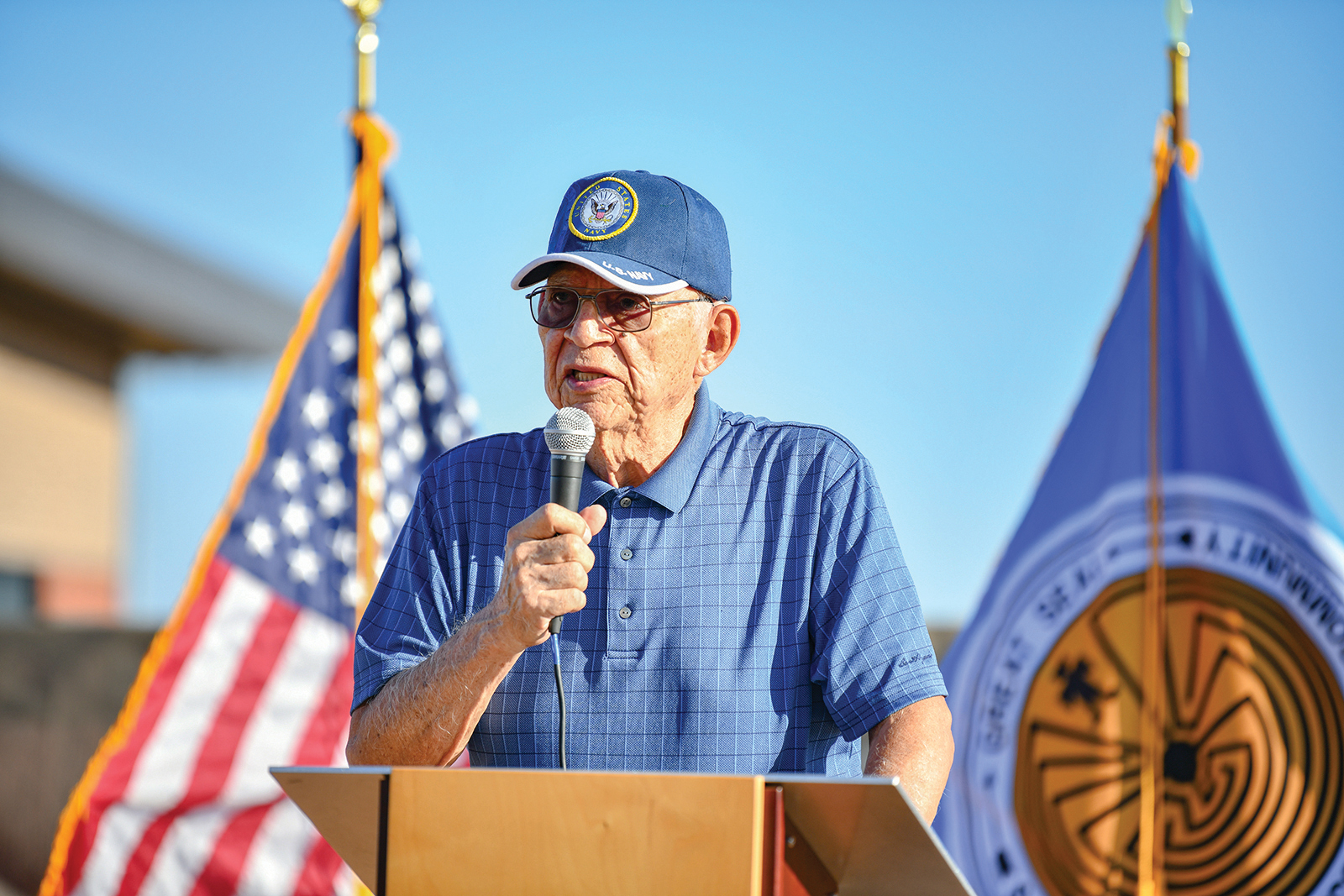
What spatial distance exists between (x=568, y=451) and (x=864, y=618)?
2.05ft

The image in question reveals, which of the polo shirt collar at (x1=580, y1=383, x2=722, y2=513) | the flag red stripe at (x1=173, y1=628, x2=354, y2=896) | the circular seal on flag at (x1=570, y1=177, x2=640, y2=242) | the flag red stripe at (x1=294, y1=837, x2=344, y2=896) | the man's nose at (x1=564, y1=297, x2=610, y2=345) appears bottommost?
the flag red stripe at (x1=294, y1=837, x2=344, y2=896)

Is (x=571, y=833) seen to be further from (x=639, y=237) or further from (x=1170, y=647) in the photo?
(x=1170, y=647)

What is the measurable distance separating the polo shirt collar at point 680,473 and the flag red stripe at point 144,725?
2632 millimetres

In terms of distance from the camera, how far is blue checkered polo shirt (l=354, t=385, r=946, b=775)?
210 cm

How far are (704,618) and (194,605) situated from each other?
2912 mm

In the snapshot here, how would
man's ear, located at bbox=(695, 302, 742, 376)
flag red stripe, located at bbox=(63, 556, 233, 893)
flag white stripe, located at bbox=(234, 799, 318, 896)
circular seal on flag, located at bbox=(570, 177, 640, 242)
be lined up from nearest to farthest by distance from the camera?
1. circular seal on flag, located at bbox=(570, 177, 640, 242)
2. man's ear, located at bbox=(695, 302, 742, 376)
3. flag red stripe, located at bbox=(63, 556, 233, 893)
4. flag white stripe, located at bbox=(234, 799, 318, 896)

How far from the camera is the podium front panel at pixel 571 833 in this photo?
1415mm

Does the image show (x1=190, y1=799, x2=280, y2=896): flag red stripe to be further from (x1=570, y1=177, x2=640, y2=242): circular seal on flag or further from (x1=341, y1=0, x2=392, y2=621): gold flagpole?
(x1=570, y1=177, x2=640, y2=242): circular seal on flag

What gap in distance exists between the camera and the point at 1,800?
6.78 metres

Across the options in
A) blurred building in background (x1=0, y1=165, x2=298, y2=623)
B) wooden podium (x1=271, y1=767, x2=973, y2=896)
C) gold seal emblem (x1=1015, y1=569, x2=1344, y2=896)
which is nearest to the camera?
wooden podium (x1=271, y1=767, x2=973, y2=896)

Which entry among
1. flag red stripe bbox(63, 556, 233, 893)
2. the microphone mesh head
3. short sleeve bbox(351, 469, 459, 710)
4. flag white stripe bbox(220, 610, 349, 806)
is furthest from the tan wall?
the microphone mesh head

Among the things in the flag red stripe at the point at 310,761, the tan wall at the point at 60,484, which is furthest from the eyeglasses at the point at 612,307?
the tan wall at the point at 60,484

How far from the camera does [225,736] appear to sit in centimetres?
436

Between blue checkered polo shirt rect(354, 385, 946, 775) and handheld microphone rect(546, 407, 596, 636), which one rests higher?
handheld microphone rect(546, 407, 596, 636)
